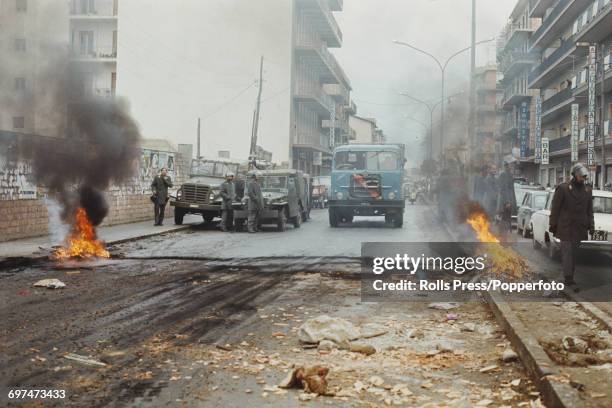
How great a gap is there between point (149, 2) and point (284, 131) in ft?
49.6

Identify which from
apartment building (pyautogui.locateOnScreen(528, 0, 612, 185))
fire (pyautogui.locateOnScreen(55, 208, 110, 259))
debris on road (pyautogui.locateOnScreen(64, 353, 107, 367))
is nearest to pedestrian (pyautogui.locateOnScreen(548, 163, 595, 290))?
debris on road (pyautogui.locateOnScreen(64, 353, 107, 367))

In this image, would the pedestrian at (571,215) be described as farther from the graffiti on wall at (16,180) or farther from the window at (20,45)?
the graffiti on wall at (16,180)

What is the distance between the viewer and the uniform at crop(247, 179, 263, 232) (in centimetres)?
1966

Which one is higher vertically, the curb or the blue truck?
the blue truck

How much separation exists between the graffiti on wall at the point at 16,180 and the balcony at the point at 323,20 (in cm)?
3678

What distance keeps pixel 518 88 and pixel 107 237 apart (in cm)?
4980

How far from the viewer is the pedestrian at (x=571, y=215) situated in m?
9.12

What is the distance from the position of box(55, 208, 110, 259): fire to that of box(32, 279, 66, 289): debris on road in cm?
348

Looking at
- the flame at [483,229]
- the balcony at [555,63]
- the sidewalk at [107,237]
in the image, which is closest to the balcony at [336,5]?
the balcony at [555,63]

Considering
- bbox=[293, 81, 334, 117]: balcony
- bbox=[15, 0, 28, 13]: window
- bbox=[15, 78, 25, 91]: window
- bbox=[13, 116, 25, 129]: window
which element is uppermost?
bbox=[293, 81, 334, 117]: balcony

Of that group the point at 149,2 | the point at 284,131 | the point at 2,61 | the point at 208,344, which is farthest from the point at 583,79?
the point at 208,344

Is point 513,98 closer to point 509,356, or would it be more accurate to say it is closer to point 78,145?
point 78,145

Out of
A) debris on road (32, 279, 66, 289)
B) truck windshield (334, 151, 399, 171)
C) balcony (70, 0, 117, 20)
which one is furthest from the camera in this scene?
truck windshield (334, 151, 399, 171)

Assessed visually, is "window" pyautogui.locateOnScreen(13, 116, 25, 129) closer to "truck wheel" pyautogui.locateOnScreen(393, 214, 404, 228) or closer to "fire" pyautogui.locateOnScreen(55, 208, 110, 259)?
"fire" pyautogui.locateOnScreen(55, 208, 110, 259)
